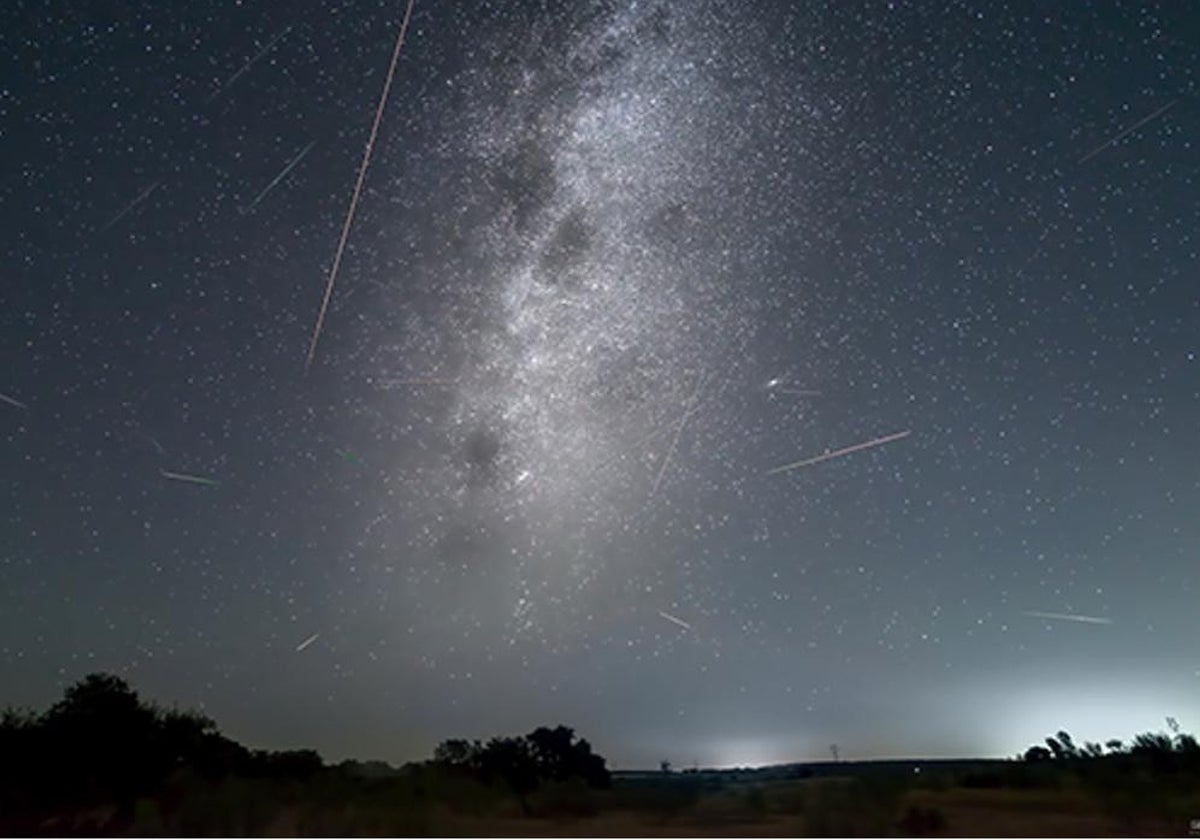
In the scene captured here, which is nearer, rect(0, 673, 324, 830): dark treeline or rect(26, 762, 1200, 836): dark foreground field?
rect(26, 762, 1200, 836): dark foreground field

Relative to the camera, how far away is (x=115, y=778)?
17156 millimetres

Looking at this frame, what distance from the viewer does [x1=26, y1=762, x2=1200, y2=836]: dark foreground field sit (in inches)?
438

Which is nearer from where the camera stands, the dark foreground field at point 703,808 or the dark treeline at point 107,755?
the dark foreground field at point 703,808

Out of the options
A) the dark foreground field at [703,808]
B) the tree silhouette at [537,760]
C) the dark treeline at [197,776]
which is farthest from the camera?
the tree silhouette at [537,760]

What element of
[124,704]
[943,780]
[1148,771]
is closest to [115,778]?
[124,704]

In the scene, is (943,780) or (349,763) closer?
(943,780)

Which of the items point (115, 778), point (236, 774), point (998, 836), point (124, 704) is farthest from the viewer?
point (124, 704)

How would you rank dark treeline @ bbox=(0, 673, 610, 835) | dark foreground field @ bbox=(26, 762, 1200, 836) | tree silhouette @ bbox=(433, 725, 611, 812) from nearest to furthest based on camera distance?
dark foreground field @ bbox=(26, 762, 1200, 836)
dark treeline @ bbox=(0, 673, 610, 835)
tree silhouette @ bbox=(433, 725, 611, 812)

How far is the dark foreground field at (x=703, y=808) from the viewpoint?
1112 cm

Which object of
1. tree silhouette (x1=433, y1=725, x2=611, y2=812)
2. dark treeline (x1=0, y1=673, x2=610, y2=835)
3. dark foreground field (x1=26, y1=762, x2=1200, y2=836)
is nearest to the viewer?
dark foreground field (x1=26, y1=762, x2=1200, y2=836)

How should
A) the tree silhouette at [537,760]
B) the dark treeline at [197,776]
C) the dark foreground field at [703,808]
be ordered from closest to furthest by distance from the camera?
the dark foreground field at [703,808] < the dark treeline at [197,776] < the tree silhouette at [537,760]

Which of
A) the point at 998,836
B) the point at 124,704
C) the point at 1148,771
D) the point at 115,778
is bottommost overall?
the point at 998,836

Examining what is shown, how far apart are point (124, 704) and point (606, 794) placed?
1046cm

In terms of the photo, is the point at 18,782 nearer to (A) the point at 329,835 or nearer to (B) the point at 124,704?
(B) the point at 124,704
